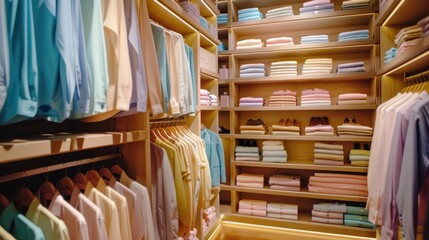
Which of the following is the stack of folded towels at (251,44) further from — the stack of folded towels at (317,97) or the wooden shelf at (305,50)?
the stack of folded towels at (317,97)

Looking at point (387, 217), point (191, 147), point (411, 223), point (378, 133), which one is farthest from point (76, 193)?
point (378, 133)

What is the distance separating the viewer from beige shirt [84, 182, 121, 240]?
1.11m

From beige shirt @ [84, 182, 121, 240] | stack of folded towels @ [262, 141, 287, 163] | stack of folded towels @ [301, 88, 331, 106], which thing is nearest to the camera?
beige shirt @ [84, 182, 121, 240]

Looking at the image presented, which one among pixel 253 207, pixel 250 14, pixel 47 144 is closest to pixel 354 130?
pixel 253 207

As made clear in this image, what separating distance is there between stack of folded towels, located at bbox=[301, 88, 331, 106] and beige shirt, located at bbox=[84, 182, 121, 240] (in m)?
2.36

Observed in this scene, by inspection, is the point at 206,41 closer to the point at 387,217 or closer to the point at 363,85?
the point at 363,85

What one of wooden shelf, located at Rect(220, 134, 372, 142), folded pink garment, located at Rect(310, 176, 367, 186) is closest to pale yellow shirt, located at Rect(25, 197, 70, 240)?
wooden shelf, located at Rect(220, 134, 372, 142)

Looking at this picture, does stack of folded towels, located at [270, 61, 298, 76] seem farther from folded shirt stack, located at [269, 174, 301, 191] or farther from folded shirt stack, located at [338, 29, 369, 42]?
folded shirt stack, located at [269, 174, 301, 191]

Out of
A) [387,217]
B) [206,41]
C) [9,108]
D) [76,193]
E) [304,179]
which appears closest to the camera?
[9,108]

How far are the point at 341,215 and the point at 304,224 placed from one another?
1.27ft

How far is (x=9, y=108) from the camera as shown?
757 mm

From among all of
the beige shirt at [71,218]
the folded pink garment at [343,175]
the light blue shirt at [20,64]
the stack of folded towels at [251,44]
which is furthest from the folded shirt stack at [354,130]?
the light blue shirt at [20,64]

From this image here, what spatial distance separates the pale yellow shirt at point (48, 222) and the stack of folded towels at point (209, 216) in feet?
5.96

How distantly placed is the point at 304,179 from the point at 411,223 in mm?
1906
